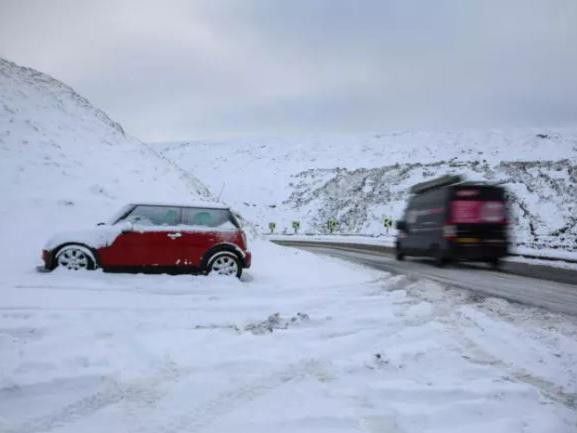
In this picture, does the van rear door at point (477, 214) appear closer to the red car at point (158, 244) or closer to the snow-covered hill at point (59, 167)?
the red car at point (158, 244)

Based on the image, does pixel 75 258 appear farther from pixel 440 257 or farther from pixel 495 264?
pixel 495 264

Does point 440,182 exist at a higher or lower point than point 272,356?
higher

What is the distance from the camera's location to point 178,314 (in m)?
6.60

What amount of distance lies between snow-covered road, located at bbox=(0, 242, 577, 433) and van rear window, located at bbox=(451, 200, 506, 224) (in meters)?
6.20

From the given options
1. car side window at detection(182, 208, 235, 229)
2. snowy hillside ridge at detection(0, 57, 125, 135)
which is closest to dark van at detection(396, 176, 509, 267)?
car side window at detection(182, 208, 235, 229)

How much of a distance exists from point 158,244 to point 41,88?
17.6m

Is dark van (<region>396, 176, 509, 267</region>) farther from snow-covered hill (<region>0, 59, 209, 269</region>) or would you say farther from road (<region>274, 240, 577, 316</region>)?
snow-covered hill (<region>0, 59, 209, 269</region>)

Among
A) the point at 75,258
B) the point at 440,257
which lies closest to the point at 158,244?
the point at 75,258

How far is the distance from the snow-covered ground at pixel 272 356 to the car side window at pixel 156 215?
1.05 meters

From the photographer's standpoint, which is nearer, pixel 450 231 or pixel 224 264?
pixel 224 264

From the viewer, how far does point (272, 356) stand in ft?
16.1

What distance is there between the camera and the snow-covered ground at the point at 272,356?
11.7ft

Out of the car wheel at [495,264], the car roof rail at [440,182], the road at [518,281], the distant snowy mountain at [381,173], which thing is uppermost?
the distant snowy mountain at [381,173]

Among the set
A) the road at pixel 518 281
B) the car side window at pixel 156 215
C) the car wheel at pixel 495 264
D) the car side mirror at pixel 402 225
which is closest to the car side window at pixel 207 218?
the car side window at pixel 156 215
